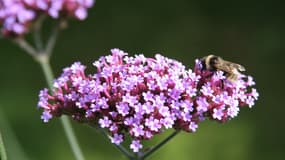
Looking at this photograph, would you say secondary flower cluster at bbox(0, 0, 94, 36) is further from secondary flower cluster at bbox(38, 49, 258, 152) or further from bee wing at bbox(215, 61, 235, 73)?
bee wing at bbox(215, 61, 235, 73)

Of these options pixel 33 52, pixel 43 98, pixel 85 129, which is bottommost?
pixel 43 98

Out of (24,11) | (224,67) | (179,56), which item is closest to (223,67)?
(224,67)

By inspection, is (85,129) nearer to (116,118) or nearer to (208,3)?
(208,3)

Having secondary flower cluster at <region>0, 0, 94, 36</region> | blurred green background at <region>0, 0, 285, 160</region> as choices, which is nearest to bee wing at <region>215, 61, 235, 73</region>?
secondary flower cluster at <region>0, 0, 94, 36</region>

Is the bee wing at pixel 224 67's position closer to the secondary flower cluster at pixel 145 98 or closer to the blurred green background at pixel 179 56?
the secondary flower cluster at pixel 145 98

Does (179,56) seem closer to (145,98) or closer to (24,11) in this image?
(24,11)

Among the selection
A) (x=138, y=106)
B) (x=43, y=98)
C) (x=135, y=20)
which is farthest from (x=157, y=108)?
(x=135, y=20)
